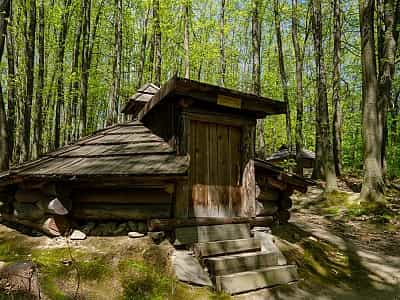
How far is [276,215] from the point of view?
27.9 feet

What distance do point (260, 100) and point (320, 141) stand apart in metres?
7.98

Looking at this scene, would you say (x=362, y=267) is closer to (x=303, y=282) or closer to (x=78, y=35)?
(x=303, y=282)

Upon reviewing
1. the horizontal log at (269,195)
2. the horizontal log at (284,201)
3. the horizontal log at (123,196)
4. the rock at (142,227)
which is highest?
the horizontal log at (123,196)

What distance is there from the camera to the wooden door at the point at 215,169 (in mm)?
6691

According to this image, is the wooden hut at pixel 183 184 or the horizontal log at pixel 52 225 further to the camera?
the horizontal log at pixel 52 225

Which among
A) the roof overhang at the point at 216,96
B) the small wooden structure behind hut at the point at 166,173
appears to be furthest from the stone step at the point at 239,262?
the roof overhang at the point at 216,96

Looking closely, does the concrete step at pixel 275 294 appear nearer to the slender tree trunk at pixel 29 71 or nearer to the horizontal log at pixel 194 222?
the horizontal log at pixel 194 222

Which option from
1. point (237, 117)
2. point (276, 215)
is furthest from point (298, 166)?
point (237, 117)

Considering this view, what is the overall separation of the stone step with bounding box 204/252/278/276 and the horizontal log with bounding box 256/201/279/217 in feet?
3.25

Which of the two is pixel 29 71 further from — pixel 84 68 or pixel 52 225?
pixel 52 225

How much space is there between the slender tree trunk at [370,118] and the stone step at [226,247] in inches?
223

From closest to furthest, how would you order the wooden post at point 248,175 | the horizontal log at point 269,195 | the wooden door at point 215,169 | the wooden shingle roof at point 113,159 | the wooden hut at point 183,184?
the wooden shingle roof at point 113,159
the wooden hut at point 183,184
the wooden door at point 215,169
the wooden post at point 248,175
the horizontal log at point 269,195

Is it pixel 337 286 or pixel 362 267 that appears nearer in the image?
pixel 337 286

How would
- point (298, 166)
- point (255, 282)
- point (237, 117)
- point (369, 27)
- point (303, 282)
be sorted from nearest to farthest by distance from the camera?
point (255, 282) → point (303, 282) → point (237, 117) → point (369, 27) → point (298, 166)
